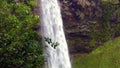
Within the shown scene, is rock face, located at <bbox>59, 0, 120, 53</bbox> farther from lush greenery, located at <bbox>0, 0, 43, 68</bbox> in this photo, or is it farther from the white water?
lush greenery, located at <bbox>0, 0, 43, 68</bbox>

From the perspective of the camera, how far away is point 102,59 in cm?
6272

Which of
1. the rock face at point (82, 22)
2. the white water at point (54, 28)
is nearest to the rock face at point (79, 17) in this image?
the rock face at point (82, 22)

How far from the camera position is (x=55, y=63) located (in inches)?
2219

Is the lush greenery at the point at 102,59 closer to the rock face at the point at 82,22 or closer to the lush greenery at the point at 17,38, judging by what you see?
the rock face at the point at 82,22

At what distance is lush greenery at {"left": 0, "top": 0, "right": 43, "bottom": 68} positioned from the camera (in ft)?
73.6

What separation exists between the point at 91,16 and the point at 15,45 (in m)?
43.1

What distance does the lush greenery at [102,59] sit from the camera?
61481 millimetres

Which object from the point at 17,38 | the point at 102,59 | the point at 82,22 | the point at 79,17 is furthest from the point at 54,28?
the point at 17,38

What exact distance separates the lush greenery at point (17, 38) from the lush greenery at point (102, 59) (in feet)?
127

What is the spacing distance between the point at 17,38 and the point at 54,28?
36.5 m

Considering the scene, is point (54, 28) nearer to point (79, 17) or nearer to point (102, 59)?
point (79, 17)

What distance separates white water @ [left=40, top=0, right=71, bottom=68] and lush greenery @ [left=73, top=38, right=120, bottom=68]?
4335 mm

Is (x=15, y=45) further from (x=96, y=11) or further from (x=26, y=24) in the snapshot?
(x=96, y=11)

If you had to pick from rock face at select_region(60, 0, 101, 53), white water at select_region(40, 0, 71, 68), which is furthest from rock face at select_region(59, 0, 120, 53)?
white water at select_region(40, 0, 71, 68)
